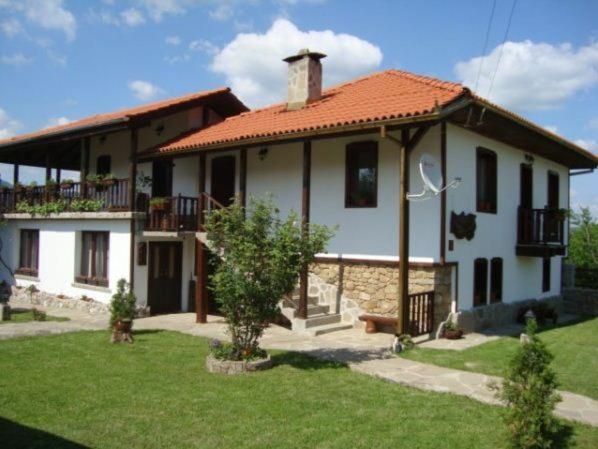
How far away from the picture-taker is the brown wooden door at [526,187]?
14711mm

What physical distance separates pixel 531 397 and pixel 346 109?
798 cm

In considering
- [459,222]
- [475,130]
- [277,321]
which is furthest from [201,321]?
[475,130]

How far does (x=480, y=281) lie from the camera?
1248cm

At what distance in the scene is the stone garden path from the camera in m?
6.75

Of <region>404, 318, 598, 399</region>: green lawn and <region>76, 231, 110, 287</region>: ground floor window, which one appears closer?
<region>404, 318, 598, 399</region>: green lawn

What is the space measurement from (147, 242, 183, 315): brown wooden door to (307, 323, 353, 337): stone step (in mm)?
5007

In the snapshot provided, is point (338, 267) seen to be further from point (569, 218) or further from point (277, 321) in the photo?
point (569, 218)

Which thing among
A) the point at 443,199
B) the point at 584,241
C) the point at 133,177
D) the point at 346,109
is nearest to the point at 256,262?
the point at 443,199

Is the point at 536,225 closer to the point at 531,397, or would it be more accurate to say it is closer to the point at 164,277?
the point at 164,277

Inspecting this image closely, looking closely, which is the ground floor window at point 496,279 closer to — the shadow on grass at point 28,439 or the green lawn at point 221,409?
the green lawn at point 221,409

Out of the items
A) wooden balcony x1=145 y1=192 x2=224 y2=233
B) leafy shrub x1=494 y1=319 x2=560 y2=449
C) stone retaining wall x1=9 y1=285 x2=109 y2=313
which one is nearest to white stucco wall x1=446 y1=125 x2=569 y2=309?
wooden balcony x1=145 y1=192 x2=224 y2=233

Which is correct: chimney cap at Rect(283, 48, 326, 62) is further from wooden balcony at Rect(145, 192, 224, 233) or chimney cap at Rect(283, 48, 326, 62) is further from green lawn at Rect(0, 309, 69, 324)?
green lawn at Rect(0, 309, 69, 324)

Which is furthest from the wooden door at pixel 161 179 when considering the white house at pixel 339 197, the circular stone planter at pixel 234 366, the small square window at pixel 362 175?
the circular stone planter at pixel 234 366

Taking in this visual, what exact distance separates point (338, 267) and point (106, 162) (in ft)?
31.4
